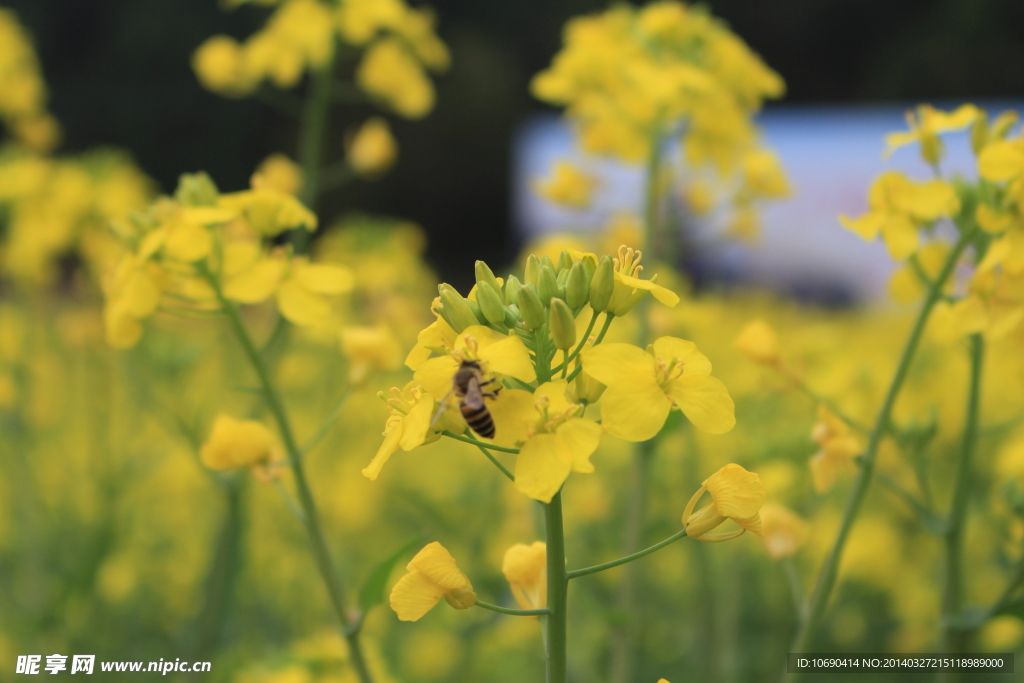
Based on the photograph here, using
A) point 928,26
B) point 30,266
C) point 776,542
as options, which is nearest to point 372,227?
point 30,266

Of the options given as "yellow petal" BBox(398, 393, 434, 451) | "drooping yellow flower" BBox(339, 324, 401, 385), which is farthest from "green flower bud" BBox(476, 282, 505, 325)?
"drooping yellow flower" BBox(339, 324, 401, 385)

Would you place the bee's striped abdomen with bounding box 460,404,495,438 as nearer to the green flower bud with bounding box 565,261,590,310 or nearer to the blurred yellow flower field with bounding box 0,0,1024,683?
the blurred yellow flower field with bounding box 0,0,1024,683

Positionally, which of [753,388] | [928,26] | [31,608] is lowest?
[31,608]

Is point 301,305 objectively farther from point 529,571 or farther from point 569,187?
point 569,187

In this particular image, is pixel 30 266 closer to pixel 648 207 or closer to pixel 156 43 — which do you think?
pixel 648 207

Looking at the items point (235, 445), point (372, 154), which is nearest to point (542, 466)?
point (235, 445)

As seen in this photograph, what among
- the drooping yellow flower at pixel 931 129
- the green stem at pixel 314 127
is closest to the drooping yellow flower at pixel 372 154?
the green stem at pixel 314 127

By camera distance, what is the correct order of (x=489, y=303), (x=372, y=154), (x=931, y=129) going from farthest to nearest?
(x=372, y=154) → (x=931, y=129) → (x=489, y=303)
